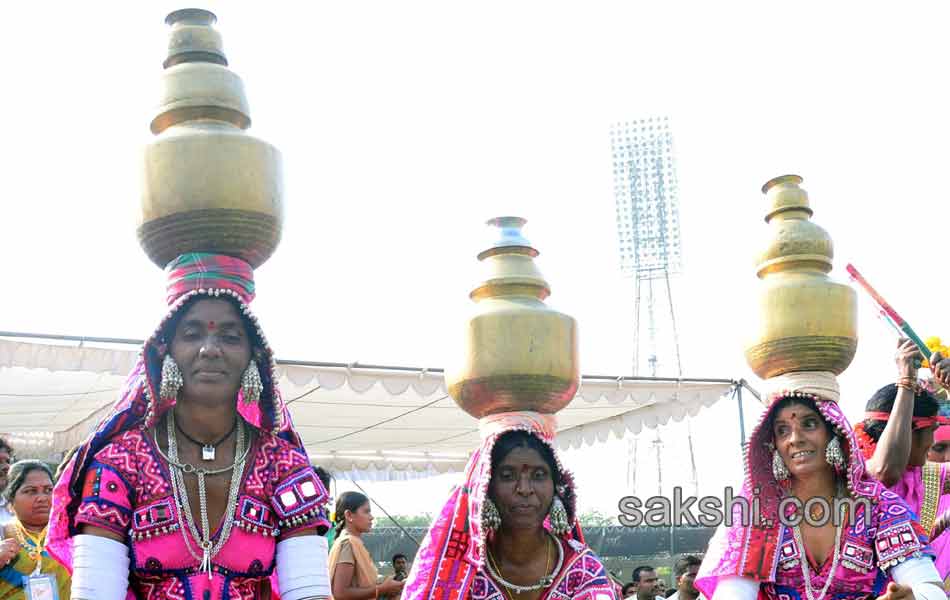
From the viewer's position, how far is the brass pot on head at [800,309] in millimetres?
5301

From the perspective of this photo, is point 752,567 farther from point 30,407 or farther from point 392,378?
point 30,407

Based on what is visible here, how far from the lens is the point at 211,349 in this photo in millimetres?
3777

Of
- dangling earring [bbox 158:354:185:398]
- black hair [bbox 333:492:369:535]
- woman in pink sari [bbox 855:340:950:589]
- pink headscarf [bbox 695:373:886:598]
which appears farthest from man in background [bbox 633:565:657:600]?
dangling earring [bbox 158:354:185:398]

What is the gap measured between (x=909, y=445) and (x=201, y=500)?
11.1 ft

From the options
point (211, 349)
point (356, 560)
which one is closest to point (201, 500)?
point (211, 349)

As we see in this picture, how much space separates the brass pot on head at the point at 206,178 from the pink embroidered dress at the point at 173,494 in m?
0.09

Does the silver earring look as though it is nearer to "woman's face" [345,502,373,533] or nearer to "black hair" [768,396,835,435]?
"black hair" [768,396,835,435]

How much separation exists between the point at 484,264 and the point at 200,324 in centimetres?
226

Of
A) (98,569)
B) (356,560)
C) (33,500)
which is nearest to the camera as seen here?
(98,569)

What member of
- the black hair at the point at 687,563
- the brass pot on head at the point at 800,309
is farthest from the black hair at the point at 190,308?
the black hair at the point at 687,563

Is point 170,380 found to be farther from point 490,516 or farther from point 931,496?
point 931,496

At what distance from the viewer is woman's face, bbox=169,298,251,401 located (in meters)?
3.78

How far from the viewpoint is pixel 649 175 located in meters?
35.4

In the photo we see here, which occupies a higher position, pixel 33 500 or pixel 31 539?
pixel 33 500
